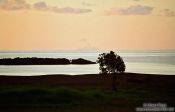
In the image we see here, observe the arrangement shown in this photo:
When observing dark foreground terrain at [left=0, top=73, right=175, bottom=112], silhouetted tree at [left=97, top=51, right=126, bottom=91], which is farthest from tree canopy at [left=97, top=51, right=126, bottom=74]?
dark foreground terrain at [left=0, top=73, right=175, bottom=112]

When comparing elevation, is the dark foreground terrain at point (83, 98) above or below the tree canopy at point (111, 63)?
below

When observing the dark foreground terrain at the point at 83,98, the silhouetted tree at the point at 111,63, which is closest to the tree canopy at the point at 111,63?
the silhouetted tree at the point at 111,63

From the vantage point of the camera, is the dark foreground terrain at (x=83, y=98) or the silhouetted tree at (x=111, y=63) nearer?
the dark foreground terrain at (x=83, y=98)

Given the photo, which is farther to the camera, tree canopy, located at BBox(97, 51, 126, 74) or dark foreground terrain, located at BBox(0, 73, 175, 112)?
tree canopy, located at BBox(97, 51, 126, 74)

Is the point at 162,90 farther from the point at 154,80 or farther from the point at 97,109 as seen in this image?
the point at 97,109

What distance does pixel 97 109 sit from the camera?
24.2 m

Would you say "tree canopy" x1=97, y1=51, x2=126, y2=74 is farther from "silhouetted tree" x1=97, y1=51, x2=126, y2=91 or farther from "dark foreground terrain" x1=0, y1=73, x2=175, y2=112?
"dark foreground terrain" x1=0, y1=73, x2=175, y2=112

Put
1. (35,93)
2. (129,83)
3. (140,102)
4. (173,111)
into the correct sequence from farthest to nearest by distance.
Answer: (129,83) < (35,93) < (140,102) < (173,111)

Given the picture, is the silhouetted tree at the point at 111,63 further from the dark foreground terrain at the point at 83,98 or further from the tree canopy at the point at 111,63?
the dark foreground terrain at the point at 83,98

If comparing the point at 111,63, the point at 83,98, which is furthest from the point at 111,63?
the point at 83,98

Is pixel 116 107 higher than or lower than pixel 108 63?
lower

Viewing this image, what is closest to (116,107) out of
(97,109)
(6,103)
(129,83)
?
(97,109)

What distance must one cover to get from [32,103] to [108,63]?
9718 millimetres

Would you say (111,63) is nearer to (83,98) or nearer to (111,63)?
(111,63)
